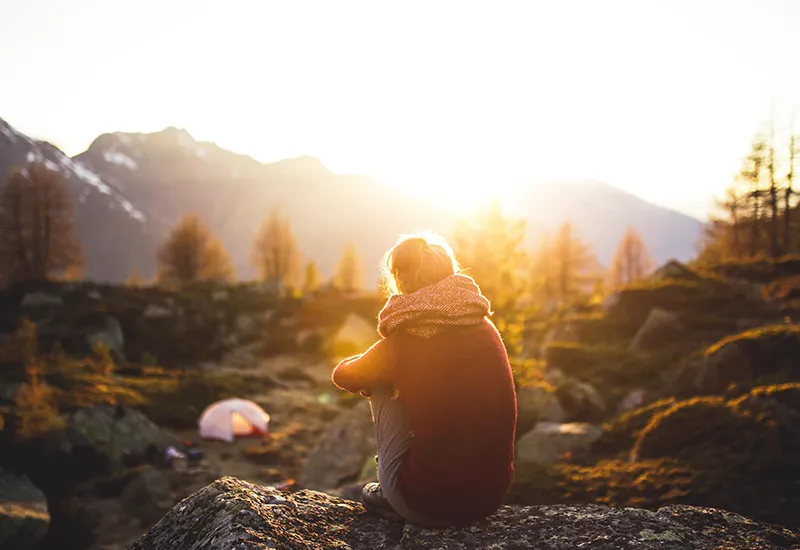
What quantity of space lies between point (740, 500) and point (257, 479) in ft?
40.2

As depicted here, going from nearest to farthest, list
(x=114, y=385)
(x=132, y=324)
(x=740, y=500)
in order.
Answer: (x=740, y=500)
(x=114, y=385)
(x=132, y=324)

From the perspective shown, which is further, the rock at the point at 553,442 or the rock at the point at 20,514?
the rock at the point at 20,514

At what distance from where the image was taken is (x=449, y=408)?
3072 mm

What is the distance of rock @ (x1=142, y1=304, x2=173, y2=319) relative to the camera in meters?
35.8

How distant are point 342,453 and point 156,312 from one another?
30.3 m

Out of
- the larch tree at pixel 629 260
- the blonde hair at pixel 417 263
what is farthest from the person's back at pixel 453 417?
the larch tree at pixel 629 260

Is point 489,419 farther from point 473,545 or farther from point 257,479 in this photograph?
point 257,479

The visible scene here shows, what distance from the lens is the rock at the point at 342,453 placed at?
1067 cm

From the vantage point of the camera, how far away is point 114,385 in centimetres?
2073

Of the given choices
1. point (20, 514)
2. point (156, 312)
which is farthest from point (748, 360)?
point (156, 312)

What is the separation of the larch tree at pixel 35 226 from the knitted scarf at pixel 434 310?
4504cm

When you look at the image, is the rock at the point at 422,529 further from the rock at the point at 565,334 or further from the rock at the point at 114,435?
the rock at the point at 565,334

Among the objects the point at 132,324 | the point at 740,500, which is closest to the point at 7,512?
the point at 740,500

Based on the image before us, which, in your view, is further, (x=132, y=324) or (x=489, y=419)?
(x=132, y=324)
